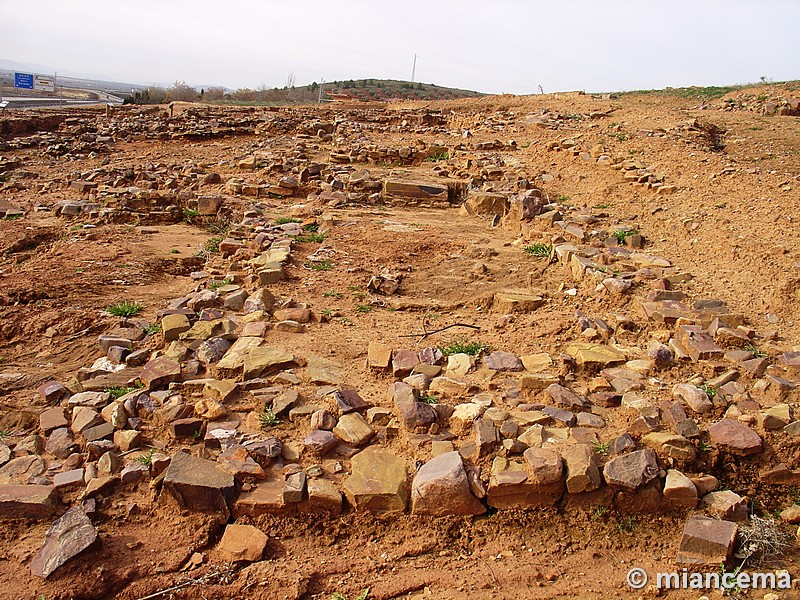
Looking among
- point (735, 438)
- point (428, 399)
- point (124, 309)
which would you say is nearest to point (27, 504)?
point (428, 399)

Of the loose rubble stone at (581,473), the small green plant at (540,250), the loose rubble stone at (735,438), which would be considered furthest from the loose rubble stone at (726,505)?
the small green plant at (540,250)

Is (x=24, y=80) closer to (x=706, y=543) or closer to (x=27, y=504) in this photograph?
(x=27, y=504)

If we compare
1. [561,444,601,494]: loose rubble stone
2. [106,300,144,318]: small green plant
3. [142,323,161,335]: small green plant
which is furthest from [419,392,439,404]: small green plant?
[106,300,144,318]: small green plant

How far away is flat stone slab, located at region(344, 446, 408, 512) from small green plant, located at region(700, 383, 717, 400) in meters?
2.09

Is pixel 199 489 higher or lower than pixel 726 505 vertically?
lower

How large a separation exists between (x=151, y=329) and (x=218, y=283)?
1232 mm

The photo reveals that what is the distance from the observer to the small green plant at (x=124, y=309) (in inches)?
213

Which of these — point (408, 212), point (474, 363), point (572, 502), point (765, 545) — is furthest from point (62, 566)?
point (408, 212)

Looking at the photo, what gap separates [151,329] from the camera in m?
4.98

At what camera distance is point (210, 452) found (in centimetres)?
329

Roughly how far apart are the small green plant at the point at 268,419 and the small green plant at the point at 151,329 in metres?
1.87

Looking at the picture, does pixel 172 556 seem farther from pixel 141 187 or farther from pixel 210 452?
pixel 141 187

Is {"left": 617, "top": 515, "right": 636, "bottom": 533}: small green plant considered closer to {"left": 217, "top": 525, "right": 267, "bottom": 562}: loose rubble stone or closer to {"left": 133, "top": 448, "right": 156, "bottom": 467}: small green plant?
{"left": 217, "top": 525, "right": 267, "bottom": 562}: loose rubble stone

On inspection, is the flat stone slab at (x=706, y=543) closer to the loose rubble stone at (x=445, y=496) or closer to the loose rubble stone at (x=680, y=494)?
the loose rubble stone at (x=680, y=494)
